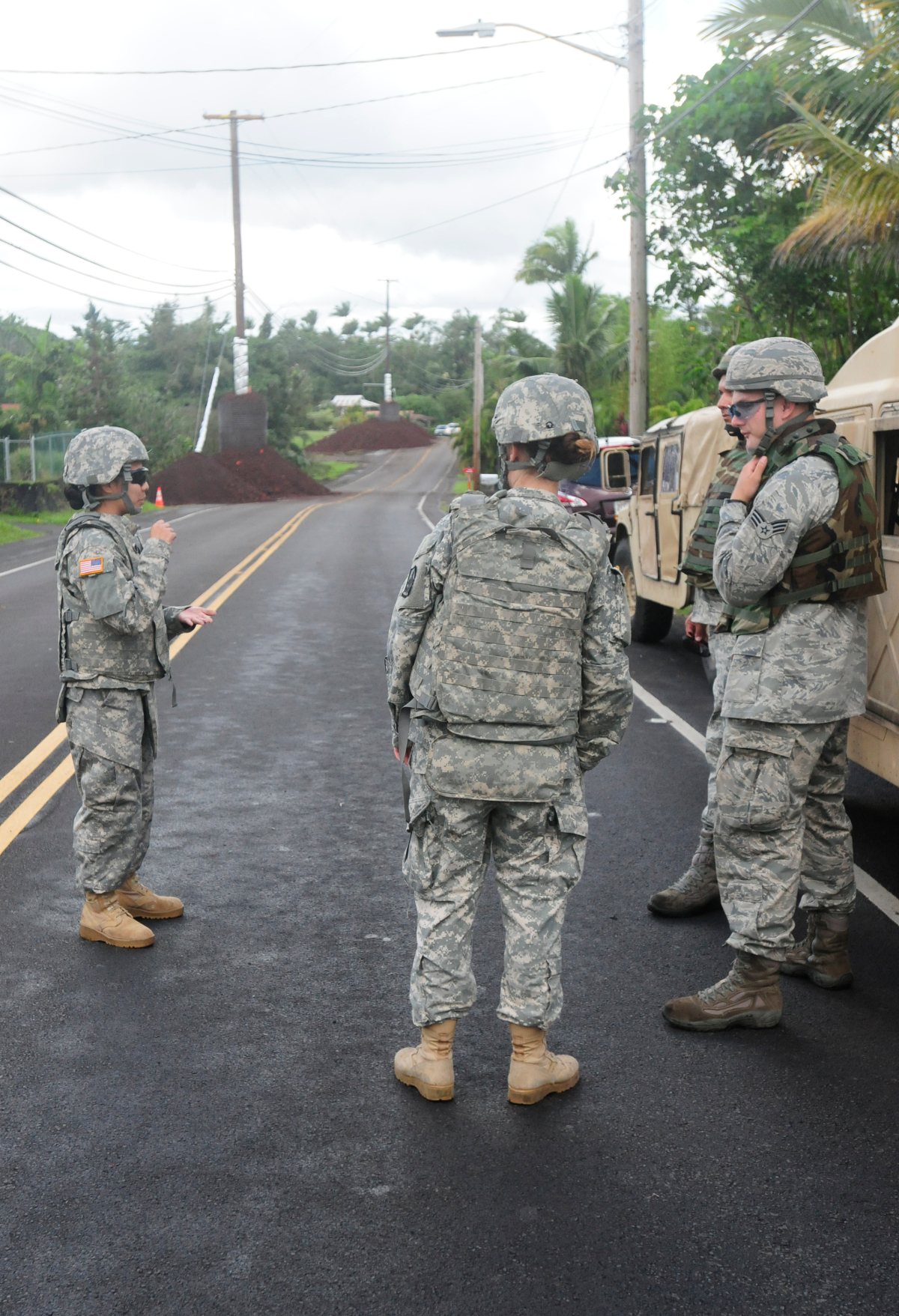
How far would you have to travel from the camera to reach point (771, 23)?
48.0 feet

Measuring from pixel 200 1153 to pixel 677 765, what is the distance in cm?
458

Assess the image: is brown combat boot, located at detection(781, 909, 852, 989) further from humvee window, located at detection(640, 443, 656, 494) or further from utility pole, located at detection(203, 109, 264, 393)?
utility pole, located at detection(203, 109, 264, 393)

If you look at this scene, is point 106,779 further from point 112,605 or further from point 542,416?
point 542,416

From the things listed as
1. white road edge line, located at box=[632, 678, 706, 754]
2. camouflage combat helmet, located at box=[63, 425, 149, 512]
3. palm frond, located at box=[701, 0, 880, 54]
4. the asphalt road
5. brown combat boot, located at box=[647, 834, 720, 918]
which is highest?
palm frond, located at box=[701, 0, 880, 54]

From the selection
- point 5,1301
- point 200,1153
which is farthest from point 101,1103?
point 5,1301

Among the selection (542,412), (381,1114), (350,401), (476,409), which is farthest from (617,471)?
(350,401)

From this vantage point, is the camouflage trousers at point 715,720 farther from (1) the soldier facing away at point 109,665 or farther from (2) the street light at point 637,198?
(2) the street light at point 637,198

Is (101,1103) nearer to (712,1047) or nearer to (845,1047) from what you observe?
(712,1047)

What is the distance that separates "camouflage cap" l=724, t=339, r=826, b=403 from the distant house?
10578 cm

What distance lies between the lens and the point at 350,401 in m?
116

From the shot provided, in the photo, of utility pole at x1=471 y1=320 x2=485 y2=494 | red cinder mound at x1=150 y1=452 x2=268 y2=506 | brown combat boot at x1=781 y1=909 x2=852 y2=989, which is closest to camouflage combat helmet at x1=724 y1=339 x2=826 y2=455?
brown combat boot at x1=781 y1=909 x2=852 y2=989

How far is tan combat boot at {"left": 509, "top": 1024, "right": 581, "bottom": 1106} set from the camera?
3.37 metres

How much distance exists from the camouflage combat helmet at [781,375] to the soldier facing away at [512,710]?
0.76 metres

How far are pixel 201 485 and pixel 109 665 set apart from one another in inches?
1528
